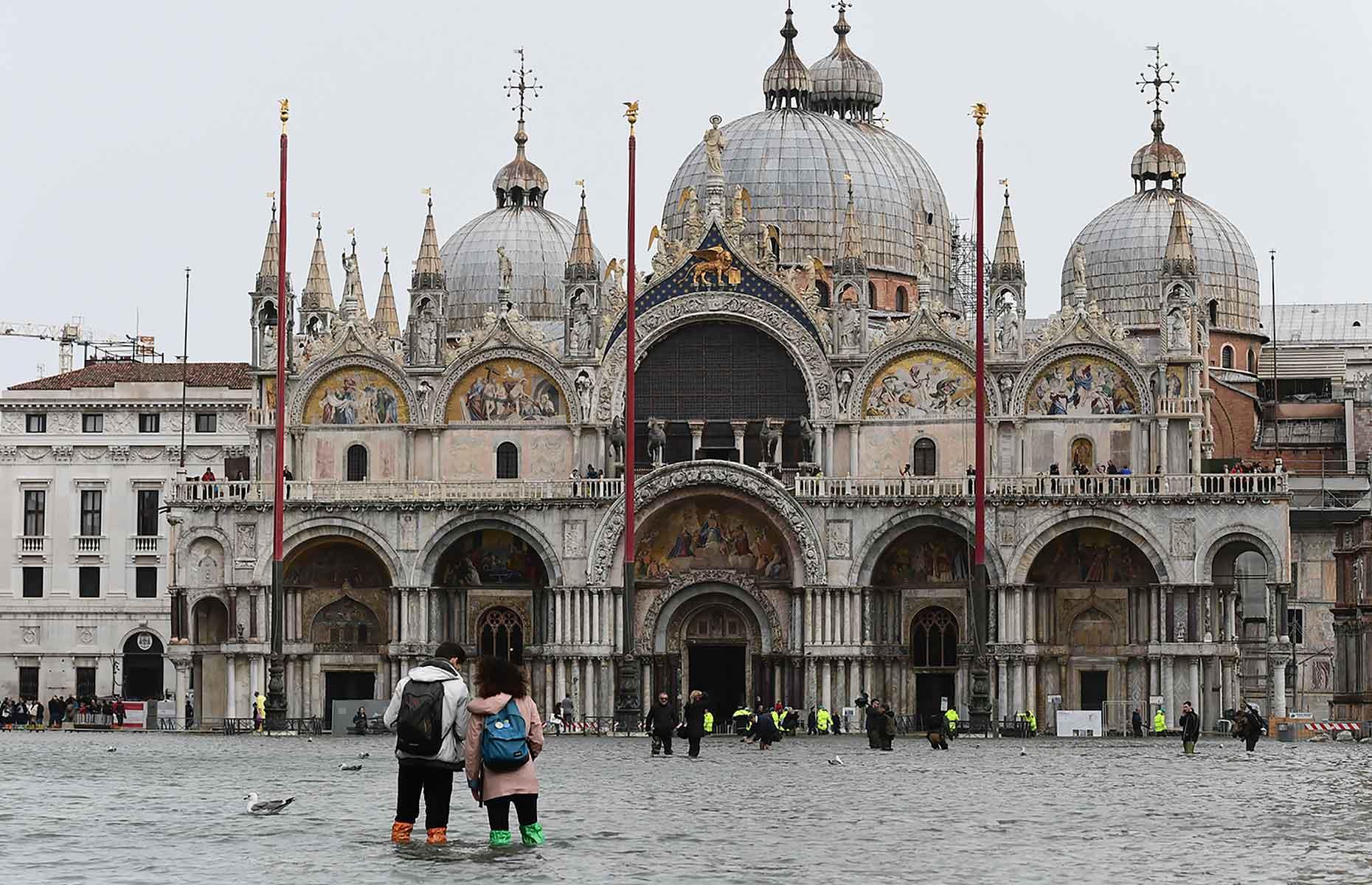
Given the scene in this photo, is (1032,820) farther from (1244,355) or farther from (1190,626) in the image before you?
(1244,355)

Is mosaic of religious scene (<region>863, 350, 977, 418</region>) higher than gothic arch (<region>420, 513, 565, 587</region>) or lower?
higher

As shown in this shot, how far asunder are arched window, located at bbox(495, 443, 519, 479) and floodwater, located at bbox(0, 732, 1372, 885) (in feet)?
104

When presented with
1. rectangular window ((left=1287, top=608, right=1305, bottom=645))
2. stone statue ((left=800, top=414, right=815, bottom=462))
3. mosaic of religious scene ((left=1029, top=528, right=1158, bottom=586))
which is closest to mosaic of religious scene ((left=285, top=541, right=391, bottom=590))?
stone statue ((left=800, top=414, right=815, bottom=462))

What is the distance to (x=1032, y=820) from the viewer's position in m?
29.1

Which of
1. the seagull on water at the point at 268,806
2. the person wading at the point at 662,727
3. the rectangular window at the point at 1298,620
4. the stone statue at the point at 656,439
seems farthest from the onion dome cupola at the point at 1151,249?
the seagull on water at the point at 268,806

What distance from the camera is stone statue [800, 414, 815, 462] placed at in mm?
77312

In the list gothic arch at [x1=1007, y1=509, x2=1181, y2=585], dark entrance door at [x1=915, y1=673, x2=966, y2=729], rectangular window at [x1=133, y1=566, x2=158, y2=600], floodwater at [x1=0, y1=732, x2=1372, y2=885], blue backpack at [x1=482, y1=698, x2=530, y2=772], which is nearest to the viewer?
floodwater at [x1=0, y1=732, x2=1372, y2=885]

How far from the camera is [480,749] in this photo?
78.3ft

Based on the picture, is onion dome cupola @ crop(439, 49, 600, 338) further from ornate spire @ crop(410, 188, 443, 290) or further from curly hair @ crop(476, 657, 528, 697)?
curly hair @ crop(476, 657, 528, 697)

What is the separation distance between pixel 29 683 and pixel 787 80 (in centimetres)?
3605

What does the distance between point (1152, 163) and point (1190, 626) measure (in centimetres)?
2441

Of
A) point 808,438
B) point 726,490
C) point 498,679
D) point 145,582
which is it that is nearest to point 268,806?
point 498,679

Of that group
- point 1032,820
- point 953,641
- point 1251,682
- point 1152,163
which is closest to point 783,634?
point 953,641

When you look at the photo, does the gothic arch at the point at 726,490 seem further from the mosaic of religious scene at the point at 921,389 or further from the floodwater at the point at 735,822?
the floodwater at the point at 735,822
